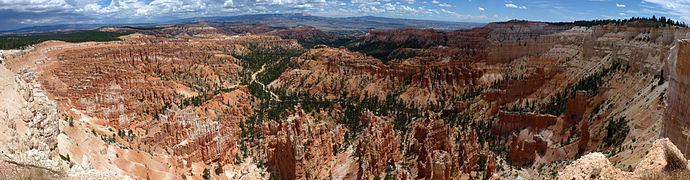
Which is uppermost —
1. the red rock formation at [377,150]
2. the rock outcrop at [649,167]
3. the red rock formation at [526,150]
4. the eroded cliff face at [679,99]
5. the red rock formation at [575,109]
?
the eroded cliff face at [679,99]

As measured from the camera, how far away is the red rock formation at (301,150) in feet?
83.6

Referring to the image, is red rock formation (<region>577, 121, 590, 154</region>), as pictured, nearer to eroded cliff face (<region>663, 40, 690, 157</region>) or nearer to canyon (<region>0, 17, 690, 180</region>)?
canyon (<region>0, 17, 690, 180</region>)

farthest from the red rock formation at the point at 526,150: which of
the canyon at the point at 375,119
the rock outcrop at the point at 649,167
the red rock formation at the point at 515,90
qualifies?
the rock outcrop at the point at 649,167

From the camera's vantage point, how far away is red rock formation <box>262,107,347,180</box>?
1003 inches

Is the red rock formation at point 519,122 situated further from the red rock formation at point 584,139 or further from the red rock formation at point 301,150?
the red rock formation at point 301,150

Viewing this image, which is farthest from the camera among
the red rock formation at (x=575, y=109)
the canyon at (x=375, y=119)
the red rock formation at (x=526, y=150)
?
the red rock formation at (x=575, y=109)

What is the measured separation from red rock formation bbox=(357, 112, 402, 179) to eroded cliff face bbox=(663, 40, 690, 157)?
16.5 metres

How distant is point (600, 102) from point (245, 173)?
125 feet

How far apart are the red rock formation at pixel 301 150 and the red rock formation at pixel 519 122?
2195cm

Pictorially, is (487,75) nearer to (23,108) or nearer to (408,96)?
(408,96)

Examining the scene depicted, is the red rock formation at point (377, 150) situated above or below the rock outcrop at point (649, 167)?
below

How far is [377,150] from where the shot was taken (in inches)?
1061

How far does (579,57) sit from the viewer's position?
5609 centimetres

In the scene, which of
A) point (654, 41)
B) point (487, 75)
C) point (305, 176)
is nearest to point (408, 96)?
point (487, 75)
